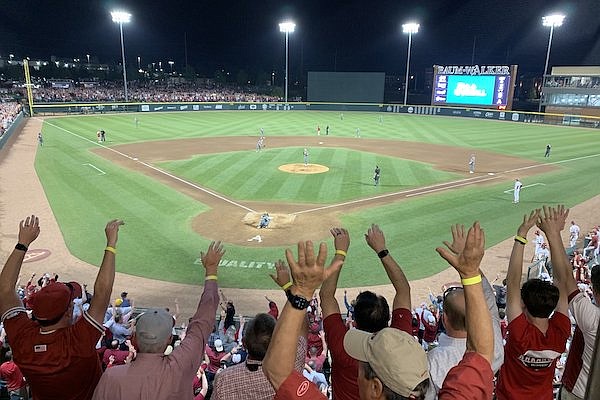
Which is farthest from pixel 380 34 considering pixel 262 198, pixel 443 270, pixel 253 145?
pixel 443 270

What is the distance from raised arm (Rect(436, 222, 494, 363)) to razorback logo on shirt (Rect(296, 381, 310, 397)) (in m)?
1.12

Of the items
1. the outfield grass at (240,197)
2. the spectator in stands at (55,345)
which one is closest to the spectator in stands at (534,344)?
the spectator in stands at (55,345)

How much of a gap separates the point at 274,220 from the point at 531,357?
1581 cm

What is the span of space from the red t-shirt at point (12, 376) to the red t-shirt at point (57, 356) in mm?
3189

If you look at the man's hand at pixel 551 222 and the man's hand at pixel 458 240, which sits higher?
the man's hand at pixel 458 240

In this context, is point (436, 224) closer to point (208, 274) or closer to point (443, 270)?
point (443, 270)

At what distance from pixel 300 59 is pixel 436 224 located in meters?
88.9

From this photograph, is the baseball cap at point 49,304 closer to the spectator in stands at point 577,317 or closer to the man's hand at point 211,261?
the man's hand at point 211,261

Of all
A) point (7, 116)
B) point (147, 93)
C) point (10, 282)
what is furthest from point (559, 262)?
point (147, 93)

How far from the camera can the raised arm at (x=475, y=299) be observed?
2830mm

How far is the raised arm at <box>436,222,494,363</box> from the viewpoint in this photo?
2.83 meters

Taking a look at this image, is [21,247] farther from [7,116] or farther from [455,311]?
[7,116]

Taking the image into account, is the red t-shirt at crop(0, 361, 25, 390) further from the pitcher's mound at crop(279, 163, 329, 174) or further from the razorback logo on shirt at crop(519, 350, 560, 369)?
the pitcher's mound at crop(279, 163, 329, 174)

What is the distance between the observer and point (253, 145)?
39.4m
